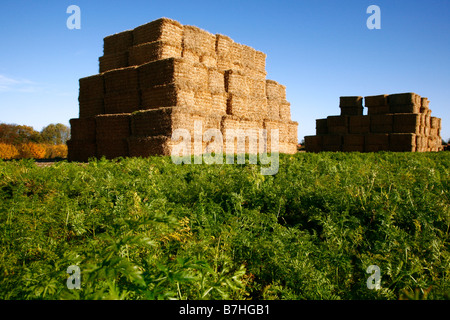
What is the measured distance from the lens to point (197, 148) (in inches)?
518

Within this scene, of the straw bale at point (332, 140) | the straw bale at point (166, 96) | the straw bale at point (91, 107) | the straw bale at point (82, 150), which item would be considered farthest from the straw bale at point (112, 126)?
the straw bale at point (332, 140)

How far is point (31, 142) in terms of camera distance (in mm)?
44000

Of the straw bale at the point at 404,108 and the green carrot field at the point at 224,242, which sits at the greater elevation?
the straw bale at the point at 404,108

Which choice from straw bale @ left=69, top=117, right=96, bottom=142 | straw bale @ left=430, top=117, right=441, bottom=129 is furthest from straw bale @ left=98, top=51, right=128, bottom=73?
straw bale @ left=430, top=117, right=441, bottom=129

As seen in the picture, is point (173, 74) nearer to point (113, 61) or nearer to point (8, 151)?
point (113, 61)

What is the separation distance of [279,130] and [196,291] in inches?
676

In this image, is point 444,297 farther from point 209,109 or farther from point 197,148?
point 209,109

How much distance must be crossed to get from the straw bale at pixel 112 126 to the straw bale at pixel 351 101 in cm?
1425

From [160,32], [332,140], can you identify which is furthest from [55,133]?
[332,140]

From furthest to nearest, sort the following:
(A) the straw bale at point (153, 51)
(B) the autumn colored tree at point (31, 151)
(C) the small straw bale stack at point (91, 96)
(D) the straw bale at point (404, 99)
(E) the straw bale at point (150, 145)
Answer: (B) the autumn colored tree at point (31, 151)
(D) the straw bale at point (404, 99)
(C) the small straw bale stack at point (91, 96)
(A) the straw bale at point (153, 51)
(E) the straw bale at point (150, 145)

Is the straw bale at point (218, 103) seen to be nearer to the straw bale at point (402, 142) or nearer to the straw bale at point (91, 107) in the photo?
the straw bale at point (91, 107)

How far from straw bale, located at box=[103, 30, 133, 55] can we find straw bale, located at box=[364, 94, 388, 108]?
15.1 m

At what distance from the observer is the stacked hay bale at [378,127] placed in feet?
58.9

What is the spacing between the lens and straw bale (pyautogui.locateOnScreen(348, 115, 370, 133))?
62.6ft
